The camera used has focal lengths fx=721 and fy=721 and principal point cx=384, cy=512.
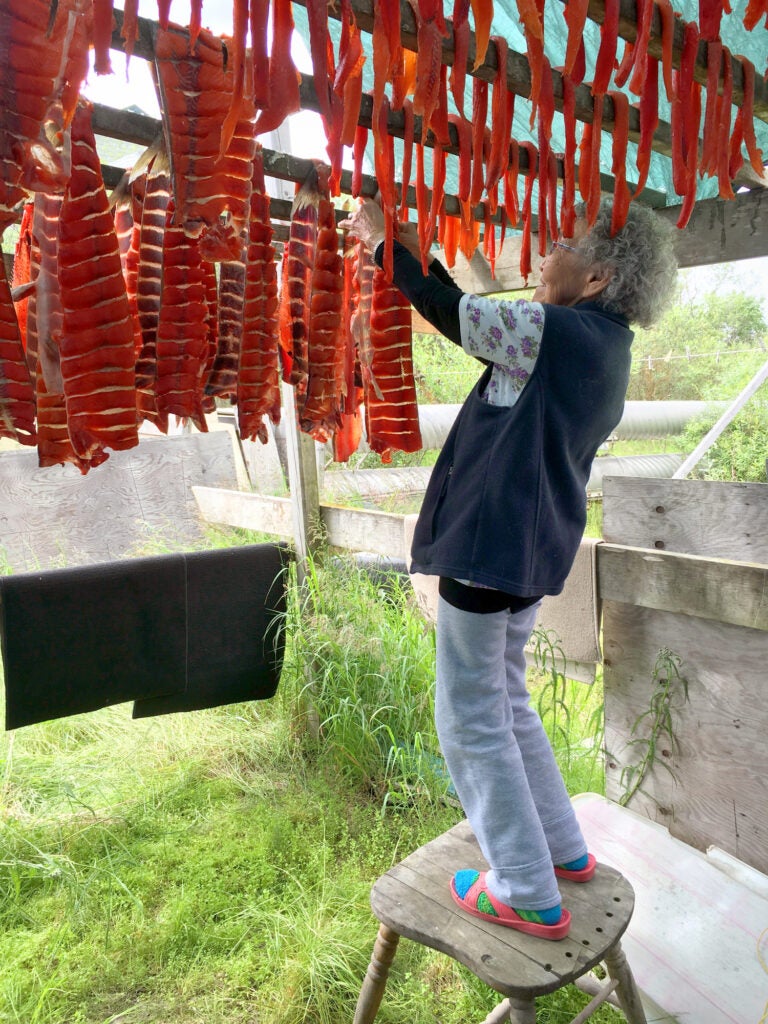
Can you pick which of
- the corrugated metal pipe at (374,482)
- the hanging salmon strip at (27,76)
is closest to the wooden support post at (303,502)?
the corrugated metal pipe at (374,482)

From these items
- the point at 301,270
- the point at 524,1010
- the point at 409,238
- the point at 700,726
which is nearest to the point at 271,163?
the point at 301,270

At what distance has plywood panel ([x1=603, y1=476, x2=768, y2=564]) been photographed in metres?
2.31

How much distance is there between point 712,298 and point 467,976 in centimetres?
939

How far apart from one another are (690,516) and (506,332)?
123 cm

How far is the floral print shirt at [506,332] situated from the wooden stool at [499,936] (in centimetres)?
122

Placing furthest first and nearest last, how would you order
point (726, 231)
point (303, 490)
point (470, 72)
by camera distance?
point (303, 490) → point (726, 231) → point (470, 72)

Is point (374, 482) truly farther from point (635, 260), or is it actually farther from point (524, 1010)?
point (524, 1010)

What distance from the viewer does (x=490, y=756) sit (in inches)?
64.7

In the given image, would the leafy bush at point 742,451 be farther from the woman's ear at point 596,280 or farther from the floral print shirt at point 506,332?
the floral print shirt at point 506,332

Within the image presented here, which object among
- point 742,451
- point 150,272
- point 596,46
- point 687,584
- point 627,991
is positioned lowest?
point 627,991

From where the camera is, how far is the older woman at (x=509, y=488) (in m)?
1.61

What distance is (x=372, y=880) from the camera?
2850 mm

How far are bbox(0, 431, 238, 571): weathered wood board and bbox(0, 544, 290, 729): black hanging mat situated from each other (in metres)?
1.64

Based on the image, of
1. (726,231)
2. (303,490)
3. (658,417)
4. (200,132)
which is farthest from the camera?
(658,417)
